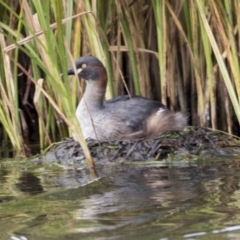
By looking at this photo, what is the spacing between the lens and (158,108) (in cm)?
651

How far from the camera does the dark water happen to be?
12.6 ft

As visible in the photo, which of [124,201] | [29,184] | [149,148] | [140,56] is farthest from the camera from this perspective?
[140,56]

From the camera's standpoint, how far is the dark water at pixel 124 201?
3.83 m

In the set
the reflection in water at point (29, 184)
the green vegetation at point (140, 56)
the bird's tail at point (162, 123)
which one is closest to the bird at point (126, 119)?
the bird's tail at point (162, 123)

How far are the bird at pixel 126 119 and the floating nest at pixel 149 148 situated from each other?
198mm

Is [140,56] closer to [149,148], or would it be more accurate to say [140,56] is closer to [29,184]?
[149,148]

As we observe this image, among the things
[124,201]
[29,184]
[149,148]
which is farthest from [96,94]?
[124,201]

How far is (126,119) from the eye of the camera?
645 cm

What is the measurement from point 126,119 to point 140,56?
91 centimetres

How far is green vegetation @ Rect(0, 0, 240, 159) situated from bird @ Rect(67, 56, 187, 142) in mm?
151

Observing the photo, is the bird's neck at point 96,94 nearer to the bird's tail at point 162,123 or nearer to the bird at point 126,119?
the bird at point 126,119

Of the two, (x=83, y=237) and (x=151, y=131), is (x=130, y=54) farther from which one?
(x=83, y=237)

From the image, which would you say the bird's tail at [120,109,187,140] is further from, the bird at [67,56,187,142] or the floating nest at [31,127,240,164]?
the floating nest at [31,127,240,164]

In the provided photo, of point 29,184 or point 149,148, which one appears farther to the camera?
point 149,148
